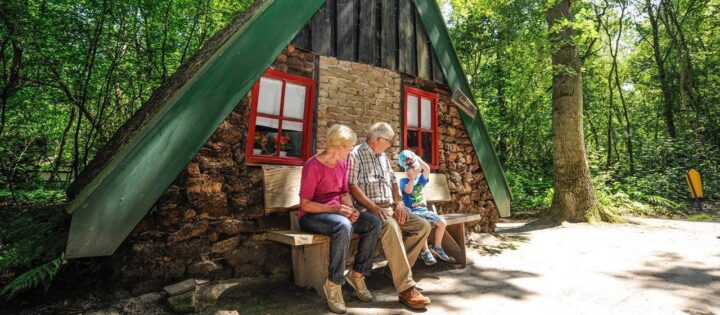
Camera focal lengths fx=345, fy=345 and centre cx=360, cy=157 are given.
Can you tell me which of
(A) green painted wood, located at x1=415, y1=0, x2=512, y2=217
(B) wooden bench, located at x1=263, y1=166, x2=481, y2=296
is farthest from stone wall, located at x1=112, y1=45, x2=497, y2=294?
(A) green painted wood, located at x1=415, y1=0, x2=512, y2=217

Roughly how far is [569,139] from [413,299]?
5.78 metres

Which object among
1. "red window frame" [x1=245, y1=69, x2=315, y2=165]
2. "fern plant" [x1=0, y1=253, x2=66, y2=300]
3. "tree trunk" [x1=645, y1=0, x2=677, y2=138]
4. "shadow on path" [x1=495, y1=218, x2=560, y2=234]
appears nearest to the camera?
"fern plant" [x1=0, y1=253, x2=66, y2=300]

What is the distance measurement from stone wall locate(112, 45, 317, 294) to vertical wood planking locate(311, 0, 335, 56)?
1.13m

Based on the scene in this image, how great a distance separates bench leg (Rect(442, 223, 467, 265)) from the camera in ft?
13.6

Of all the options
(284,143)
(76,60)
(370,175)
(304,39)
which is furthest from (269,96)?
(76,60)

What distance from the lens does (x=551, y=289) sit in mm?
3287

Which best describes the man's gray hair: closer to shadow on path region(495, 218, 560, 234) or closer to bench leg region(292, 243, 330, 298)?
bench leg region(292, 243, 330, 298)

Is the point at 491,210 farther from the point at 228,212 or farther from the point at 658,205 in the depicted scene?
the point at 658,205

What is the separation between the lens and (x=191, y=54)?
9086 mm

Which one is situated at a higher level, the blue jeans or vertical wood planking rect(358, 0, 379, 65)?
vertical wood planking rect(358, 0, 379, 65)

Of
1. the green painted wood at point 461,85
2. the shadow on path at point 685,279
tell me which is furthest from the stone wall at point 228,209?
the shadow on path at point 685,279

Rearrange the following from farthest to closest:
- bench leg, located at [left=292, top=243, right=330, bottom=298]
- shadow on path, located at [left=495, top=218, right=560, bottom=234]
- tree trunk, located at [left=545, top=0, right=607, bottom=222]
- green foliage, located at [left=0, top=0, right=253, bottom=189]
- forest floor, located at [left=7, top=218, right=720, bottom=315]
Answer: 1. tree trunk, located at [left=545, top=0, right=607, bottom=222]
2. shadow on path, located at [left=495, top=218, right=560, bottom=234]
3. green foliage, located at [left=0, top=0, right=253, bottom=189]
4. bench leg, located at [left=292, top=243, right=330, bottom=298]
5. forest floor, located at [left=7, top=218, right=720, bottom=315]

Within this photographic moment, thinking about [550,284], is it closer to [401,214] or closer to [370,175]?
[401,214]

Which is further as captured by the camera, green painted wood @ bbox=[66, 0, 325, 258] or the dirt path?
the dirt path
